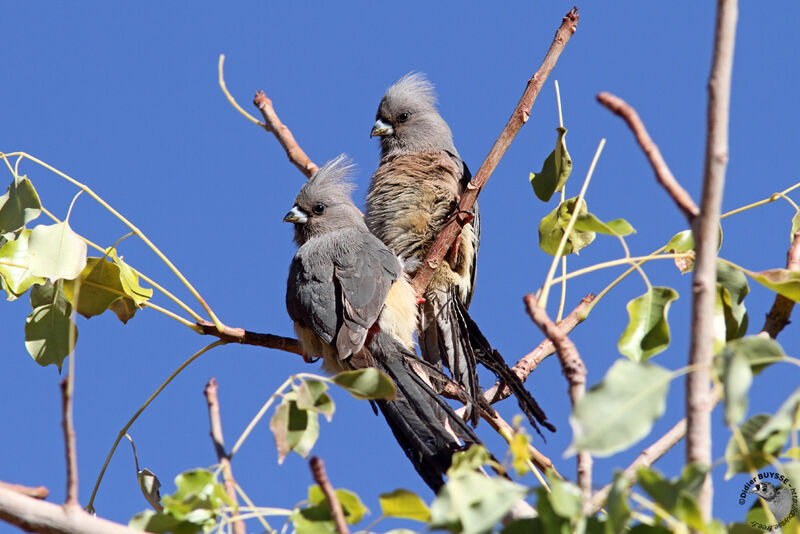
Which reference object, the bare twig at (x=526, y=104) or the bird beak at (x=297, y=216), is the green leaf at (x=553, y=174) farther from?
the bird beak at (x=297, y=216)

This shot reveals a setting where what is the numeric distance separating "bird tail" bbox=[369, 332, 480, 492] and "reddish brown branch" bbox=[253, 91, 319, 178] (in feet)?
5.80

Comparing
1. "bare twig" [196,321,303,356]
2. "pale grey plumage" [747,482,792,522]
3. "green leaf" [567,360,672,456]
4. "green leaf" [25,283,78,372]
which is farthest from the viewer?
"bare twig" [196,321,303,356]

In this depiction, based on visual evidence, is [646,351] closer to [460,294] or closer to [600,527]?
[600,527]

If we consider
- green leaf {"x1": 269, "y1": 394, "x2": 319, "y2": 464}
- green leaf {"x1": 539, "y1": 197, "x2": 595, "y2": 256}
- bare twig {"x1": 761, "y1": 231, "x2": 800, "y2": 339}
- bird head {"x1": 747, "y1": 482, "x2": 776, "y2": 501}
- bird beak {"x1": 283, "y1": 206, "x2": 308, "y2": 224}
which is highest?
bird beak {"x1": 283, "y1": 206, "x2": 308, "y2": 224}

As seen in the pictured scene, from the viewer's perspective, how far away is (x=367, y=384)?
1.87 metres

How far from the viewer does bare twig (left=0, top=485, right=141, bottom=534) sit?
5.13 feet

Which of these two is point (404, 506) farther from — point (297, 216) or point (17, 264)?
point (297, 216)

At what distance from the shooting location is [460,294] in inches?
183

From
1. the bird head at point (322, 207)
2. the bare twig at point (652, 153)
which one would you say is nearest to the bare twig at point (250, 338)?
the bird head at point (322, 207)

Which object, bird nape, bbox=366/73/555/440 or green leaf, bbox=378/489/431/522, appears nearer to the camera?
green leaf, bbox=378/489/431/522

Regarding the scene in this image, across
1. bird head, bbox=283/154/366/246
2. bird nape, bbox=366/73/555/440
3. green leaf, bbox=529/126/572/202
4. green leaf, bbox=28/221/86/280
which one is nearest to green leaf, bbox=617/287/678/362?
green leaf, bbox=529/126/572/202

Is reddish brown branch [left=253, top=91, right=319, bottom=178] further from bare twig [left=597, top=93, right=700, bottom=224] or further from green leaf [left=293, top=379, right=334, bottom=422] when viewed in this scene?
bare twig [left=597, top=93, right=700, bottom=224]

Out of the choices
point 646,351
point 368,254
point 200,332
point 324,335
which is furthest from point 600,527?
point 368,254

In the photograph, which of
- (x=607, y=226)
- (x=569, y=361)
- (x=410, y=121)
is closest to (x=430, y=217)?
(x=410, y=121)
